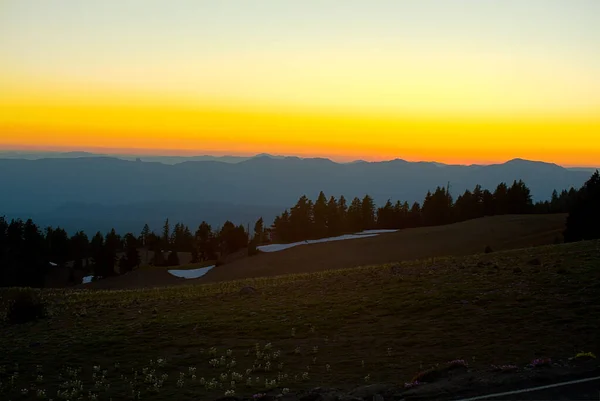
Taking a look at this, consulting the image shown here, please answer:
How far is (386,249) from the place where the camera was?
6191cm

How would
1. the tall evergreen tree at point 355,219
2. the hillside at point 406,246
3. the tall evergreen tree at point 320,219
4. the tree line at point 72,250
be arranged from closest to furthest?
the hillside at point 406,246 → the tree line at point 72,250 → the tall evergreen tree at point 320,219 → the tall evergreen tree at point 355,219

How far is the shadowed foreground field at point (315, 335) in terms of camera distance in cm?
1361

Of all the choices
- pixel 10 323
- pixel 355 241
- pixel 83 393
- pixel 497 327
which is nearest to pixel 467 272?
pixel 497 327

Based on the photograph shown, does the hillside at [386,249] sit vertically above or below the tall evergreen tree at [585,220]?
below

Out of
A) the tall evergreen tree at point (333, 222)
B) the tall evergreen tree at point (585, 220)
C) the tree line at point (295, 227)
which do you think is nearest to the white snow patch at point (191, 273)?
the tree line at point (295, 227)

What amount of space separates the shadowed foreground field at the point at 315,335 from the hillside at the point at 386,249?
27678 millimetres

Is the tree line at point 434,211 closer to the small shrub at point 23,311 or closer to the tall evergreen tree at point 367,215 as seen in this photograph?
the tall evergreen tree at point 367,215

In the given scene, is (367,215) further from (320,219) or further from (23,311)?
(23,311)

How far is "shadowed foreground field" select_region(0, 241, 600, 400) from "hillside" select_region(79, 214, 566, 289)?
27678 mm

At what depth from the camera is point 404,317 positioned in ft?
62.4

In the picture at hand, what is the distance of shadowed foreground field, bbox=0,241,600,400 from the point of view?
13.6 m

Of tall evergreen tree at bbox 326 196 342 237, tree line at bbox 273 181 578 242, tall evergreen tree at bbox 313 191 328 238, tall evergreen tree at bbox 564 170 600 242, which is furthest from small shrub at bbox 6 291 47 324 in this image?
tall evergreen tree at bbox 326 196 342 237

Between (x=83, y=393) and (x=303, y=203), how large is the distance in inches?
3084

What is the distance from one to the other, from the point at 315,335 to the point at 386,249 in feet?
148
